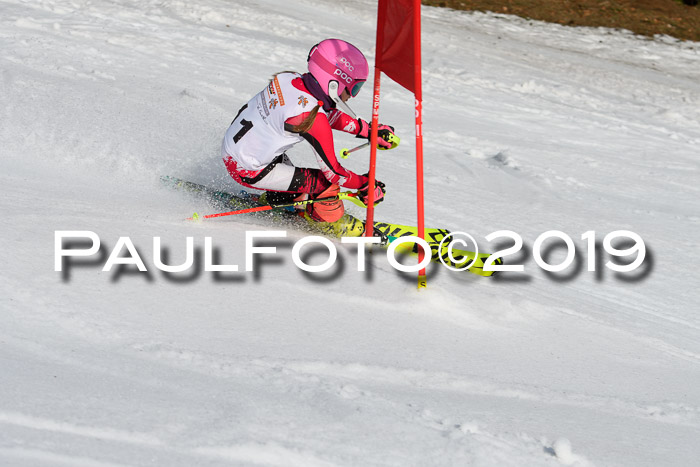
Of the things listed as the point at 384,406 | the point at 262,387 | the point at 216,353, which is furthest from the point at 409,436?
the point at 216,353

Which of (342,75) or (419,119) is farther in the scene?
(342,75)

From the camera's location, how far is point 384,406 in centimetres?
314

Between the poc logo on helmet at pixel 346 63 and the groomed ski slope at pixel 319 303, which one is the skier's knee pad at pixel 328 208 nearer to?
the groomed ski slope at pixel 319 303

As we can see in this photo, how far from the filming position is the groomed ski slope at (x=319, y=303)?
2877 millimetres

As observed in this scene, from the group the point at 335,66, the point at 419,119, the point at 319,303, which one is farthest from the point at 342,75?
the point at 319,303

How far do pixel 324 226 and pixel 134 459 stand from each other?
312cm

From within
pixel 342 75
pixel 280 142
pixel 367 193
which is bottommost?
pixel 367 193

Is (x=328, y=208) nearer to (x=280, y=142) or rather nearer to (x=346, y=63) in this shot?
(x=280, y=142)

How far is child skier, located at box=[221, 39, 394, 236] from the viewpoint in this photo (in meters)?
4.94

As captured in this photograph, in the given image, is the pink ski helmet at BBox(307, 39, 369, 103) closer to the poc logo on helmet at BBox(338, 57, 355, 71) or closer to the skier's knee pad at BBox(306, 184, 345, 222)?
the poc logo on helmet at BBox(338, 57, 355, 71)

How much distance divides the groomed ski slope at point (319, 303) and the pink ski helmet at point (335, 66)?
3.65 ft

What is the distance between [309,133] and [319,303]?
1.26 meters

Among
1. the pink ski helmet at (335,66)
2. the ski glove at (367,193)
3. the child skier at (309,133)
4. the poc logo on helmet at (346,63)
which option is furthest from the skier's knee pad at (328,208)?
the poc logo on helmet at (346,63)

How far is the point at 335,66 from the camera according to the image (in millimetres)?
4926
